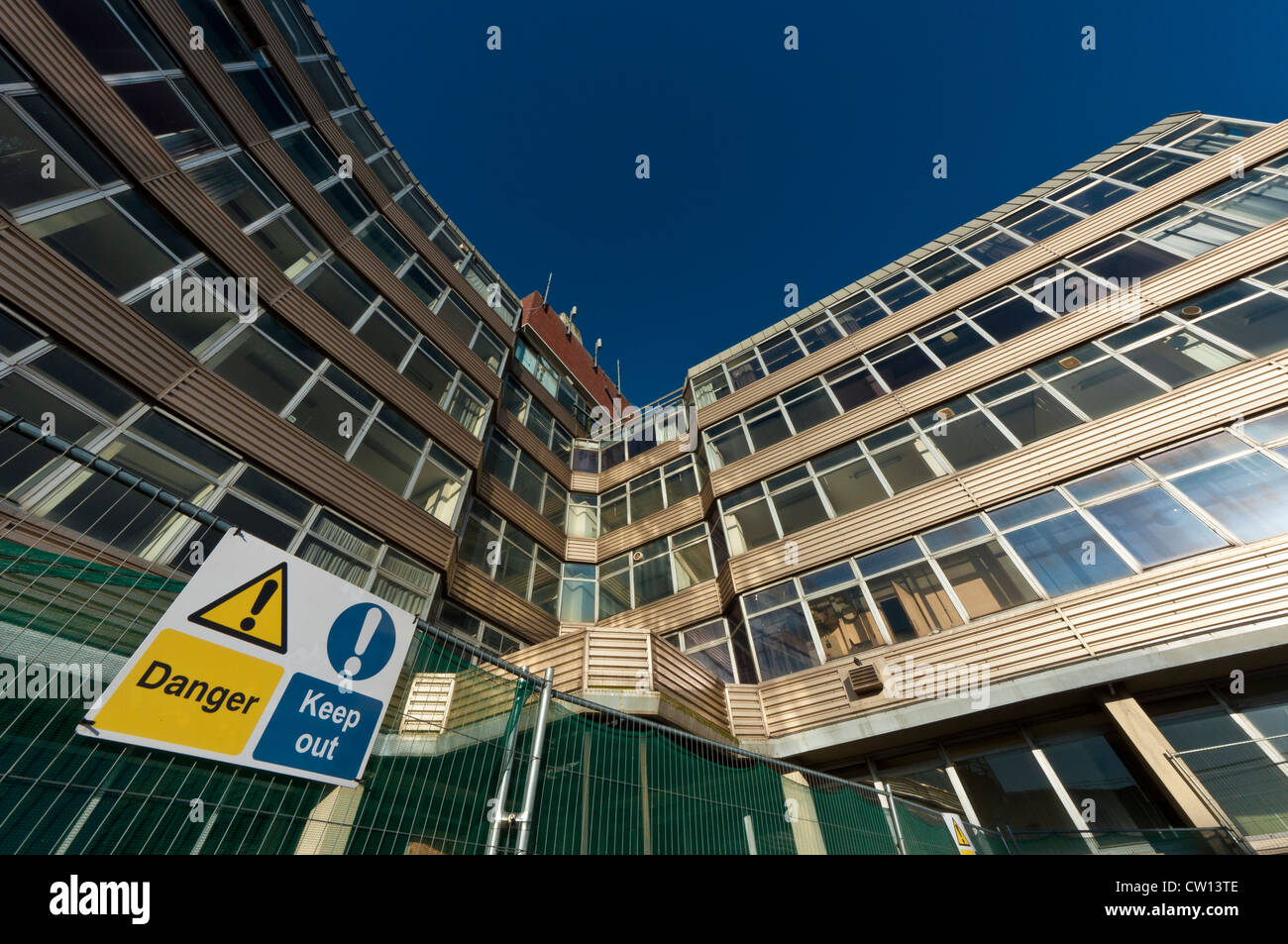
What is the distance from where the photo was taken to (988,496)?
462 inches

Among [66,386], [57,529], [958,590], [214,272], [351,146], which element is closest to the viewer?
[57,529]

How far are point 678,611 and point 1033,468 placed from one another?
8.97 meters

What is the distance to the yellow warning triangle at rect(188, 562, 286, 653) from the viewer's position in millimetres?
3119

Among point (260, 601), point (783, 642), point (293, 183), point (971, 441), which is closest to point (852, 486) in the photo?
point (971, 441)

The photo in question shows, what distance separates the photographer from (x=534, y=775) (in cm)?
432

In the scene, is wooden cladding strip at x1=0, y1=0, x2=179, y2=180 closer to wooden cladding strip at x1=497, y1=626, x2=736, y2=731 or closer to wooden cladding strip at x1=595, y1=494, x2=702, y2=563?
wooden cladding strip at x1=497, y1=626, x2=736, y2=731

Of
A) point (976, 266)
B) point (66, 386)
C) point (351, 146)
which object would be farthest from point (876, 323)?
point (66, 386)

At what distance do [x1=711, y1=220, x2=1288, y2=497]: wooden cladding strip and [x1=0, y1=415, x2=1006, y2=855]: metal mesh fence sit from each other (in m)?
9.90

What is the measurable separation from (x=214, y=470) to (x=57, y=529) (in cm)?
246

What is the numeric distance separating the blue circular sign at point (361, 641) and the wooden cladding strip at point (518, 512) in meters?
11.2

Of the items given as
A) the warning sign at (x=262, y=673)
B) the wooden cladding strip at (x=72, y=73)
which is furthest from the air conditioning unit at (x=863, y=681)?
the wooden cladding strip at (x=72, y=73)

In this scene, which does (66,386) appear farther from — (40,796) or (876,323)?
(876,323)

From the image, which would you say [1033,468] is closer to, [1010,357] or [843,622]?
[1010,357]

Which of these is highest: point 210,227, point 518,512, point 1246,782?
point 518,512
